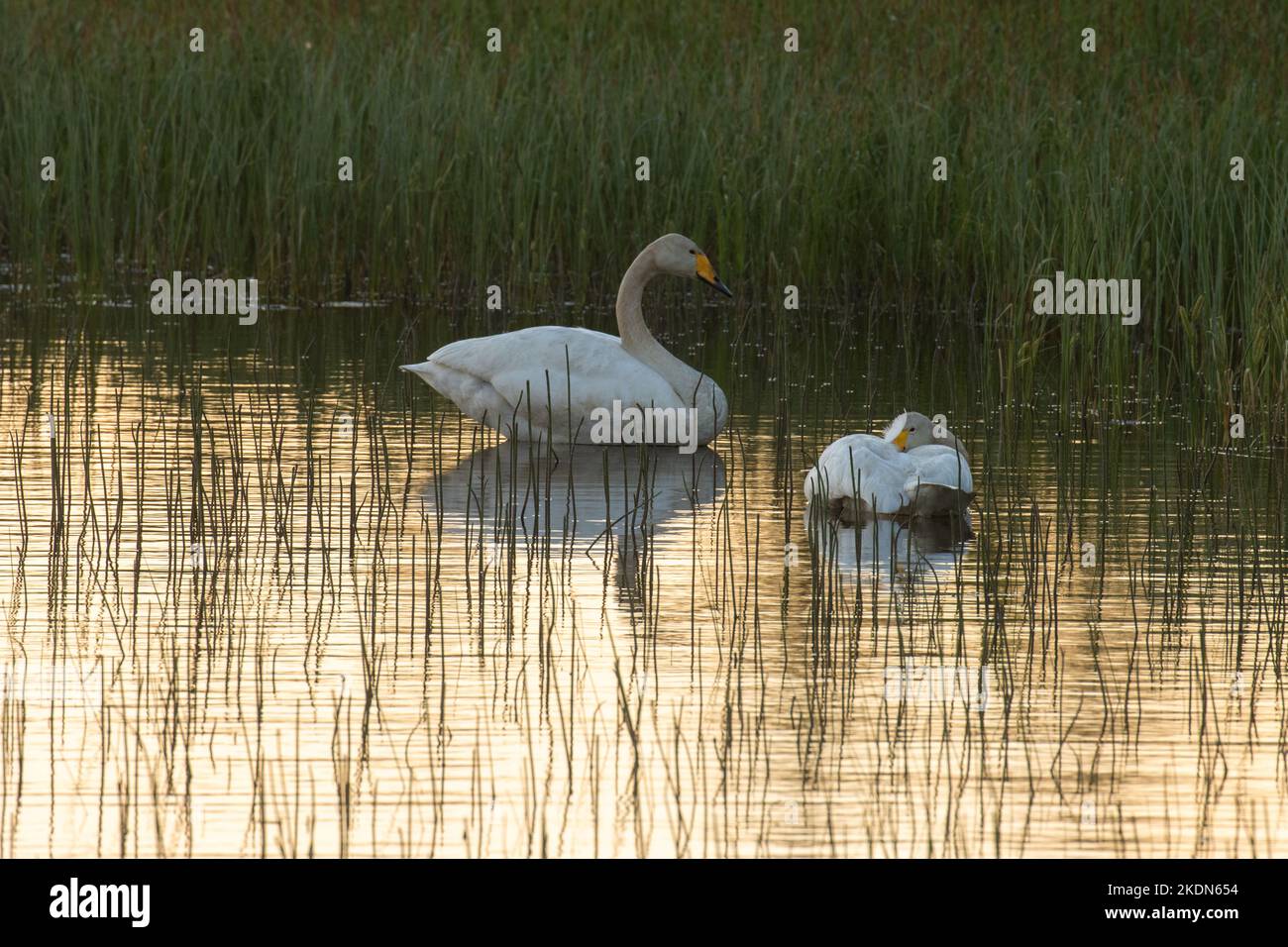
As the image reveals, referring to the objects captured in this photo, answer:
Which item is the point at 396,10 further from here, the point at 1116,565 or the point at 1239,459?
the point at 1116,565

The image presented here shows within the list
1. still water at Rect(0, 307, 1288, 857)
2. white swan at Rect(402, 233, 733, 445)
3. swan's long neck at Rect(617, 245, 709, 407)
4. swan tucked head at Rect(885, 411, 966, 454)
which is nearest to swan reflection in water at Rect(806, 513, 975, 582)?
still water at Rect(0, 307, 1288, 857)

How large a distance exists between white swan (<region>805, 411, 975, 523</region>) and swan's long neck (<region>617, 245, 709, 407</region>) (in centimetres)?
181

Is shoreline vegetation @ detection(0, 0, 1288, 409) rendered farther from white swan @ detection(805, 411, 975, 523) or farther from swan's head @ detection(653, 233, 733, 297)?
white swan @ detection(805, 411, 975, 523)

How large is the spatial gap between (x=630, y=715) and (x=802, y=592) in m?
1.87

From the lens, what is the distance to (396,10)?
68.0ft

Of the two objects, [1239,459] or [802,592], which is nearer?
[802,592]

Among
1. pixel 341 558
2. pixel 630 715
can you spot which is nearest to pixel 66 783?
pixel 630 715

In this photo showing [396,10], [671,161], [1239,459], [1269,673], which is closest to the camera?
[1269,673]

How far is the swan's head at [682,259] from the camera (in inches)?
501

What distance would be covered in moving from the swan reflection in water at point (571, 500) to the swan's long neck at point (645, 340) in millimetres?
323

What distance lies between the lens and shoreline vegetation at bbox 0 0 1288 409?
15.4 metres

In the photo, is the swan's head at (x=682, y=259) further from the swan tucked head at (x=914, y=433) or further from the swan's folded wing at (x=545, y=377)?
the swan tucked head at (x=914, y=433)

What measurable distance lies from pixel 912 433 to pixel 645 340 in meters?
2.33

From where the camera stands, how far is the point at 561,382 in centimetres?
1170
